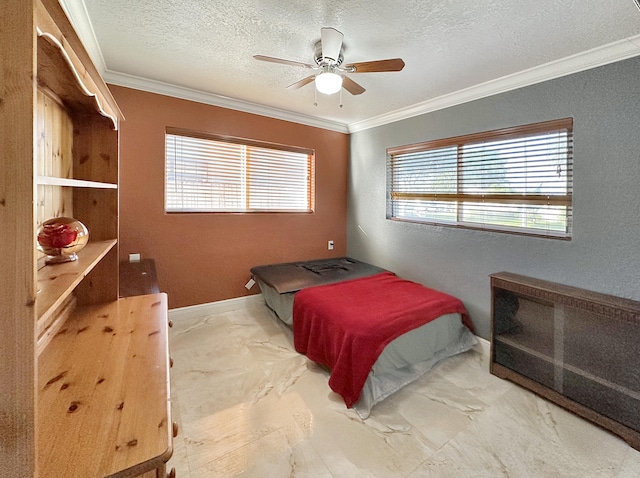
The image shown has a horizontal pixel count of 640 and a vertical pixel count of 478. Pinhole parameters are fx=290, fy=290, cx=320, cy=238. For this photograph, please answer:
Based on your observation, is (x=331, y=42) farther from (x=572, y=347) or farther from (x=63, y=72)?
(x=572, y=347)

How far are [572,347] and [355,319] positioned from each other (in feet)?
4.77

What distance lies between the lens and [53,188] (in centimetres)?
126

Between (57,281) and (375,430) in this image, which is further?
(375,430)

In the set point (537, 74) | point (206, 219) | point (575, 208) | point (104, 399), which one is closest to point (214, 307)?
point (206, 219)

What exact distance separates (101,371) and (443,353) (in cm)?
233

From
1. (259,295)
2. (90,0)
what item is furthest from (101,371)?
(259,295)

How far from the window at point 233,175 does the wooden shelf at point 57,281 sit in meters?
2.02

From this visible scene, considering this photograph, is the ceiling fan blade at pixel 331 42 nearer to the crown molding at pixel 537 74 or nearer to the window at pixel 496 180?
the crown molding at pixel 537 74

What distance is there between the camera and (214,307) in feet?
10.9

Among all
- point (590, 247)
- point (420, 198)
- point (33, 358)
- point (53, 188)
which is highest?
point (420, 198)

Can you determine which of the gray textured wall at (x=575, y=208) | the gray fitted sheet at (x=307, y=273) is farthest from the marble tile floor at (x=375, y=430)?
the gray textured wall at (x=575, y=208)

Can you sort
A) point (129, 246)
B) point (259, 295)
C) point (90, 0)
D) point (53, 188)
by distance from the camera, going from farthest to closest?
point (259, 295), point (129, 246), point (90, 0), point (53, 188)

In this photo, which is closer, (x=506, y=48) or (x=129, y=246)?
(x=506, y=48)

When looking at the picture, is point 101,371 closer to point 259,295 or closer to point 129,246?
point 129,246
